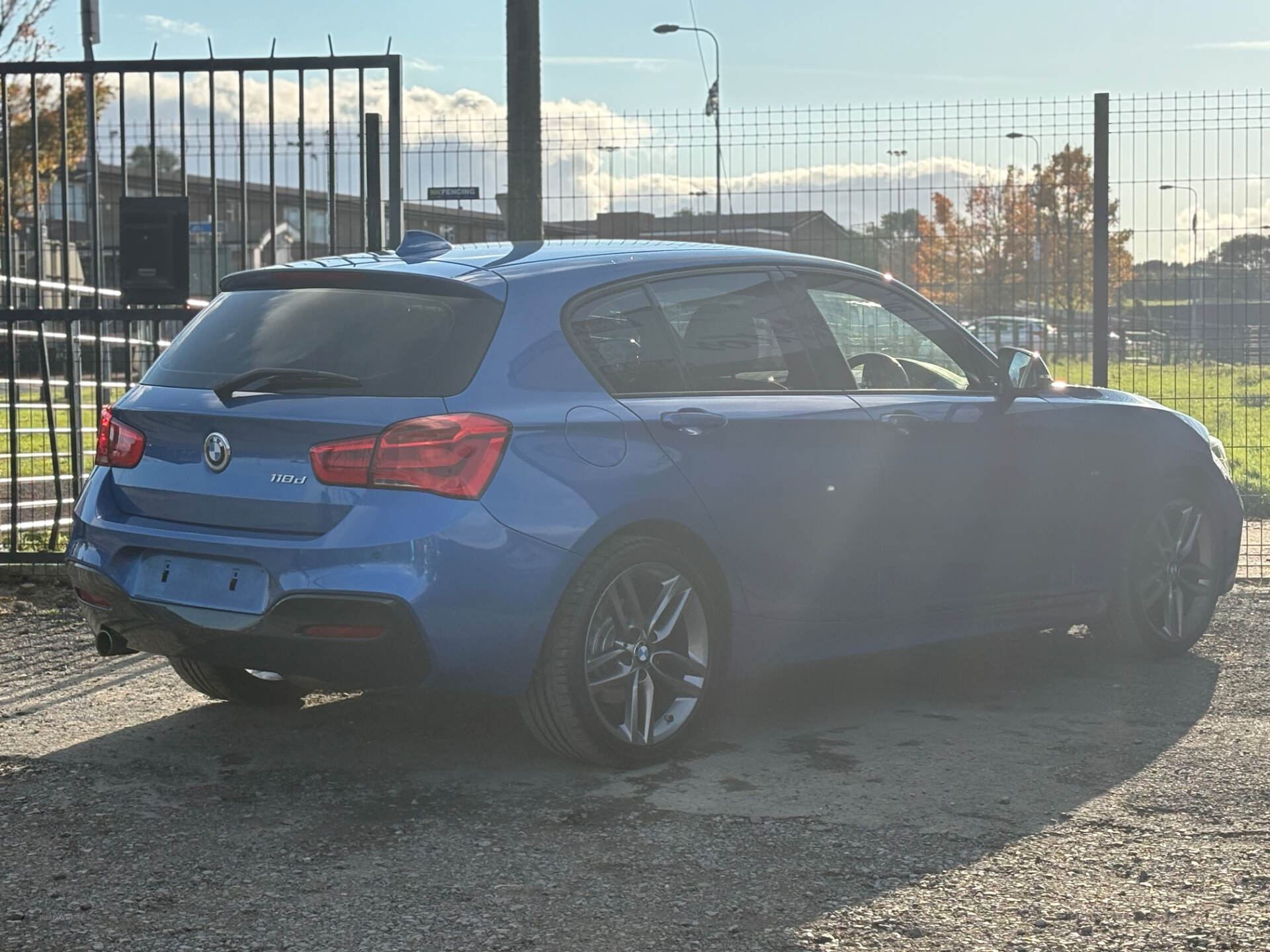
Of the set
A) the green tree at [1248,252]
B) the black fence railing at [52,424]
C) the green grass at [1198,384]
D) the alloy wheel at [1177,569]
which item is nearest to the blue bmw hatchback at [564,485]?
the alloy wheel at [1177,569]

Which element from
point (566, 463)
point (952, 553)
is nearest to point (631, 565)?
point (566, 463)

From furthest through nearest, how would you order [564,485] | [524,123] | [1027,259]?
[1027,259] → [524,123] → [564,485]

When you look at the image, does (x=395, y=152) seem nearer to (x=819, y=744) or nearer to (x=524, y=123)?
(x=524, y=123)

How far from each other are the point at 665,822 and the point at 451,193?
20.9 ft

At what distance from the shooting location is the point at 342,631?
464 centimetres

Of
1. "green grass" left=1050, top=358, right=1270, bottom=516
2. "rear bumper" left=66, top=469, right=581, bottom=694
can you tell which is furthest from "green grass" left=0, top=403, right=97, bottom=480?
"rear bumper" left=66, top=469, right=581, bottom=694

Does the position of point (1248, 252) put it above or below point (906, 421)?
above

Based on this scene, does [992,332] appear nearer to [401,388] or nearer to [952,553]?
[952,553]

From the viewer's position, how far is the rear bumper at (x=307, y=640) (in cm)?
461

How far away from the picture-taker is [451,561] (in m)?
4.62

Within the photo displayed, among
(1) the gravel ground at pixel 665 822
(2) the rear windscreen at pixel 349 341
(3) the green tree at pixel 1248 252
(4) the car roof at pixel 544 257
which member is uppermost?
(3) the green tree at pixel 1248 252

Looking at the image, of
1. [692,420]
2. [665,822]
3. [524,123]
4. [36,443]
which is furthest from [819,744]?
[36,443]

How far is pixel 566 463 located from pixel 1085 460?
8.58 feet

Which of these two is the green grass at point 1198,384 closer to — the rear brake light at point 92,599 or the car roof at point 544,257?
the car roof at point 544,257
